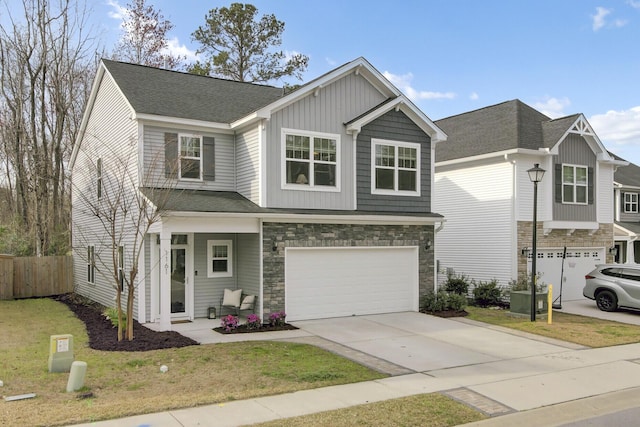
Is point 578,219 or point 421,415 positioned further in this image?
point 578,219

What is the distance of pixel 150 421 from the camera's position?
21.1 feet

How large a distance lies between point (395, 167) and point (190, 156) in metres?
5.98

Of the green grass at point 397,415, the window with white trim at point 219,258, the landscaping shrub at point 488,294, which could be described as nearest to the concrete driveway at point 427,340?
the green grass at point 397,415

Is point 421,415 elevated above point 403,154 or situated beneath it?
situated beneath

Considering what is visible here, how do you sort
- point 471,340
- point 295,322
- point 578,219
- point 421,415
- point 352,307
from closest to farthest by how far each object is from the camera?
point 421,415 < point 471,340 < point 295,322 < point 352,307 < point 578,219

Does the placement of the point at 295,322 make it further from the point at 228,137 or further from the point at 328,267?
the point at 228,137

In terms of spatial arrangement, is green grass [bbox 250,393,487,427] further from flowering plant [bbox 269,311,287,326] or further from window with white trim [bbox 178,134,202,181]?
window with white trim [bbox 178,134,202,181]

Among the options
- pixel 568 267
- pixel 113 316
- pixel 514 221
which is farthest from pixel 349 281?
pixel 568 267

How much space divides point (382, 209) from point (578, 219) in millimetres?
8814

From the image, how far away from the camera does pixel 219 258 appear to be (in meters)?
15.0

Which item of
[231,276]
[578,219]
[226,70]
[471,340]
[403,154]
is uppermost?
[226,70]

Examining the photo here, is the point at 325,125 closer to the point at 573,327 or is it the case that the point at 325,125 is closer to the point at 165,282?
the point at 165,282

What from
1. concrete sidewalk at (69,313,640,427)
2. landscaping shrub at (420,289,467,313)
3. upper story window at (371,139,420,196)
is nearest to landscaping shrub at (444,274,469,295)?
landscaping shrub at (420,289,467,313)

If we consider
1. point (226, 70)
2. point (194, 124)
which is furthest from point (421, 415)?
point (226, 70)
